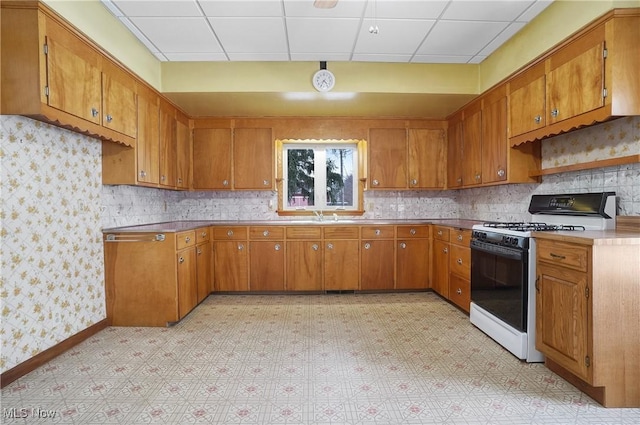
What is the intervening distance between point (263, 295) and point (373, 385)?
248cm

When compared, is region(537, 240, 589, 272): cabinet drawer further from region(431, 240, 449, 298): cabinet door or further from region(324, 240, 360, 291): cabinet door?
region(324, 240, 360, 291): cabinet door

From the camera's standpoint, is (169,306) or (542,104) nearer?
(542,104)

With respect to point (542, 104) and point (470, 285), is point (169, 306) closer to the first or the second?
point (470, 285)

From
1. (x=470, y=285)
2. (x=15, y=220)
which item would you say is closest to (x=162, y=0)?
(x=15, y=220)

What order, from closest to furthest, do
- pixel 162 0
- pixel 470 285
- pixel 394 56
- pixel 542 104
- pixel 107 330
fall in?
pixel 162 0
pixel 542 104
pixel 107 330
pixel 470 285
pixel 394 56

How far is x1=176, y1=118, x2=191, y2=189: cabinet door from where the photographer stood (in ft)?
14.3

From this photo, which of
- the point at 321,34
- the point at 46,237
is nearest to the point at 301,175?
the point at 321,34

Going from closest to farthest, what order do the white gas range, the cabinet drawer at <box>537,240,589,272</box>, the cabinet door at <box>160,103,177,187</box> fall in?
the cabinet drawer at <box>537,240,589,272</box> < the white gas range < the cabinet door at <box>160,103,177,187</box>

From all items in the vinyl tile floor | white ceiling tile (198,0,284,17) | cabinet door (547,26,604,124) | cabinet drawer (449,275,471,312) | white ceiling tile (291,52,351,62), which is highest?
white ceiling tile (198,0,284,17)

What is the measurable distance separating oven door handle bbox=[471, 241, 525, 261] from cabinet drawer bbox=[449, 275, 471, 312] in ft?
1.61

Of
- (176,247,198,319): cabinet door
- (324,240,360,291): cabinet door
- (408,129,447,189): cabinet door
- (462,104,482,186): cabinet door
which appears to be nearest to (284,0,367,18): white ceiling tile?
(462,104,482,186): cabinet door

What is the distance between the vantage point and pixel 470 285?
343 centimetres

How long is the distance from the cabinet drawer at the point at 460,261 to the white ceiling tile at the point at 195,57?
10.6 ft

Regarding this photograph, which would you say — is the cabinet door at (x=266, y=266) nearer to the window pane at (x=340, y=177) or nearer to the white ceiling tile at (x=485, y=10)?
the window pane at (x=340, y=177)
